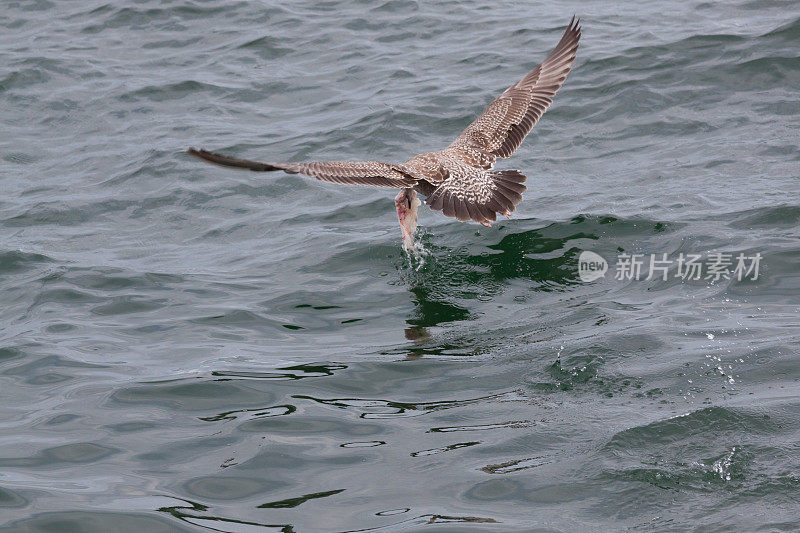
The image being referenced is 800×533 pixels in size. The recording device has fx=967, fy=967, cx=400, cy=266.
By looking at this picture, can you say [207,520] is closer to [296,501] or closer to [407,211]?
[296,501]

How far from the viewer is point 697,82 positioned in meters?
10.2

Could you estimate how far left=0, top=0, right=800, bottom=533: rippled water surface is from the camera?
443 cm

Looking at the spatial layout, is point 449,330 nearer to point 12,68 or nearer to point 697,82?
point 697,82

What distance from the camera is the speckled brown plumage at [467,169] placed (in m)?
6.68

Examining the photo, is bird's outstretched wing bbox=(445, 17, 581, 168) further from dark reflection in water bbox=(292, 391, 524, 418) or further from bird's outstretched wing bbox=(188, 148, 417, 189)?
dark reflection in water bbox=(292, 391, 524, 418)

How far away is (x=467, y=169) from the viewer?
742cm

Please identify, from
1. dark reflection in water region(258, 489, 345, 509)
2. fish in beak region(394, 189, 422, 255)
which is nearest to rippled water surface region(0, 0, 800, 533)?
dark reflection in water region(258, 489, 345, 509)

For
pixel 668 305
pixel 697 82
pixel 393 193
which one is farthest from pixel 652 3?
pixel 668 305

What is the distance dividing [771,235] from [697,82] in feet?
11.9

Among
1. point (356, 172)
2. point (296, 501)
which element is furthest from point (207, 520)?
point (356, 172)

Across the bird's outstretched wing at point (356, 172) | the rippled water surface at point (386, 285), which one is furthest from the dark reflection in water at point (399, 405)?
the bird's outstretched wing at point (356, 172)

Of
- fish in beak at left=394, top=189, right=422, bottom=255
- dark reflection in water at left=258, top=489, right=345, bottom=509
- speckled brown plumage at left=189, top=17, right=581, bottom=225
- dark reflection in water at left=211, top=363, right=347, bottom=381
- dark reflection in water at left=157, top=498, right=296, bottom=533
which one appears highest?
speckled brown plumage at left=189, top=17, right=581, bottom=225

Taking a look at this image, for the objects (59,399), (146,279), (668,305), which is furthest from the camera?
(146,279)

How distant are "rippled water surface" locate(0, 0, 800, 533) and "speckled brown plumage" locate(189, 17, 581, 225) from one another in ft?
1.94
